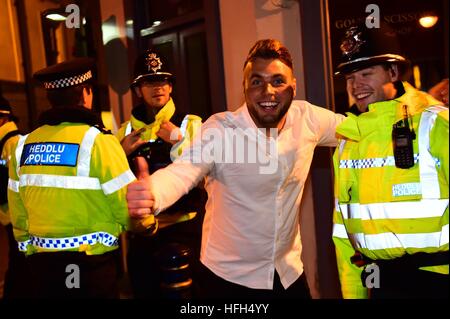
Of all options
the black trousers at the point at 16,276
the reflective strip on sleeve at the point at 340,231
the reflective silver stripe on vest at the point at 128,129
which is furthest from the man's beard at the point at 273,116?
the black trousers at the point at 16,276

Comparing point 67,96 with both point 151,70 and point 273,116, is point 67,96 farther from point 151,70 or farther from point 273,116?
point 273,116

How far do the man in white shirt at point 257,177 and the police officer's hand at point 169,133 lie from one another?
648 mm

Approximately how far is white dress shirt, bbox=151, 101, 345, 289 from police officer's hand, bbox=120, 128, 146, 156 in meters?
0.91

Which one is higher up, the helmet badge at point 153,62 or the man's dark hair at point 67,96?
the helmet badge at point 153,62

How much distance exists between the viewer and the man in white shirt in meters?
2.49

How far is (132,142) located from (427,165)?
7.20 feet

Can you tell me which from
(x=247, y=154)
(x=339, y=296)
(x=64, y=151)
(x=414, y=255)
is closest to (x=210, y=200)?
(x=247, y=154)

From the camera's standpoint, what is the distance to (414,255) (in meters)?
1.85

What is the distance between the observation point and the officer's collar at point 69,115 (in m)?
2.61

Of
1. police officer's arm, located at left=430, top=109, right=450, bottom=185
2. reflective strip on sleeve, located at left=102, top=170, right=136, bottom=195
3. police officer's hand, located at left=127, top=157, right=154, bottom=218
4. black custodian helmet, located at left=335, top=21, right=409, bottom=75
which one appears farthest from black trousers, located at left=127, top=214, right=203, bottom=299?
police officer's arm, located at left=430, top=109, right=450, bottom=185

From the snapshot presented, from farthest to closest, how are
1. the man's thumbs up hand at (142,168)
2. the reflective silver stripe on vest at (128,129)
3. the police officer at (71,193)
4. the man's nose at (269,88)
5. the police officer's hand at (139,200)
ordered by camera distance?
the reflective silver stripe on vest at (128,129)
the police officer at (71,193)
the man's nose at (269,88)
the man's thumbs up hand at (142,168)
the police officer's hand at (139,200)

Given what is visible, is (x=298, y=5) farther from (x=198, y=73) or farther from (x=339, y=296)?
(x=339, y=296)

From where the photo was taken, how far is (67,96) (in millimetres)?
2740

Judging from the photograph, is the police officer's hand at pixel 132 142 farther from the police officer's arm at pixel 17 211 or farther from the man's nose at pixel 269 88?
the man's nose at pixel 269 88
